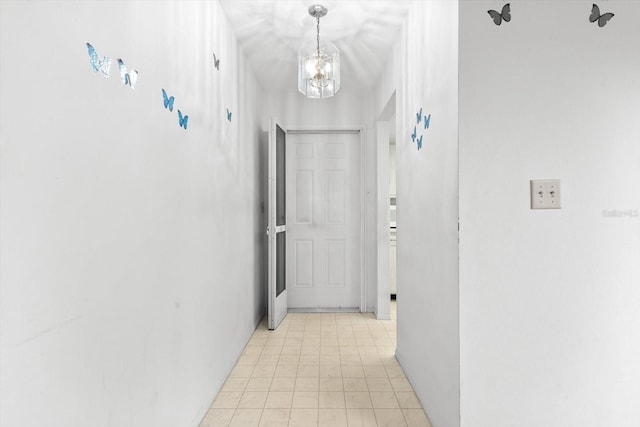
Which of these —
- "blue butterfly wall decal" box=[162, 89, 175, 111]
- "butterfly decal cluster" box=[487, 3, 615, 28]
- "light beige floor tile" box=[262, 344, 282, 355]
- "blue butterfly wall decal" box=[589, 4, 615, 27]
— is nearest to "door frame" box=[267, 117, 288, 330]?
"light beige floor tile" box=[262, 344, 282, 355]

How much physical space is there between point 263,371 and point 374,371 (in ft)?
2.47

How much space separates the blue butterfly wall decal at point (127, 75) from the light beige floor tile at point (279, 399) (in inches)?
70.6

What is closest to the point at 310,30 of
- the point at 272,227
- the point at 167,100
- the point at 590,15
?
the point at 167,100

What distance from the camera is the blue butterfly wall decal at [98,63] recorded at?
1.15 metres

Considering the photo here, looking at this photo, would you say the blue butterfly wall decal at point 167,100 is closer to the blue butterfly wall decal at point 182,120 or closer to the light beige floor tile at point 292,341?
the blue butterfly wall decal at point 182,120

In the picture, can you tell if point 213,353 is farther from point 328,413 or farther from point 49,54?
point 49,54

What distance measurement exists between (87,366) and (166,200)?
0.75 meters

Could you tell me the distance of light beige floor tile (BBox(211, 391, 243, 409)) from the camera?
2.28m

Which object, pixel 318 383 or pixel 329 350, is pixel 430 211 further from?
pixel 329 350

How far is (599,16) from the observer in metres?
1.61

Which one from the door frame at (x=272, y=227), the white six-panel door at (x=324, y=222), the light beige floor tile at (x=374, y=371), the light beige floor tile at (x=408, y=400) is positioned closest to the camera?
the light beige floor tile at (x=408, y=400)

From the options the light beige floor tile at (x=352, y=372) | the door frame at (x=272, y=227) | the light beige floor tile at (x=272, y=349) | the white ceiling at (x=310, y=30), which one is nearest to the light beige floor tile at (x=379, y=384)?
the light beige floor tile at (x=352, y=372)

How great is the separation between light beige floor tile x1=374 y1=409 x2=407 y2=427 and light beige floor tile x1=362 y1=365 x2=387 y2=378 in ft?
1.54

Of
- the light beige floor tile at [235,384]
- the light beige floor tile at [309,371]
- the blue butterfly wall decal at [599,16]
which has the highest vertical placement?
the blue butterfly wall decal at [599,16]
